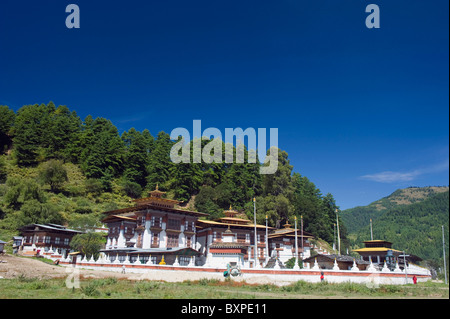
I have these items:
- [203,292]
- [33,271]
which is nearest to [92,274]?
[33,271]

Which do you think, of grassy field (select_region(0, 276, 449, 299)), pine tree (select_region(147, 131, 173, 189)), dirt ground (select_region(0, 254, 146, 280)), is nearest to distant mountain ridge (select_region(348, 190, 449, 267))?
pine tree (select_region(147, 131, 173, 189))

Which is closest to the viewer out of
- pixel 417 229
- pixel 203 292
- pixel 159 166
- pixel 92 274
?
pixel 203 292

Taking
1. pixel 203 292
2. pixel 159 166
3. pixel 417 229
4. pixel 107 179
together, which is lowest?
pixel 203 292

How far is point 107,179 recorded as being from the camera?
79438 mm

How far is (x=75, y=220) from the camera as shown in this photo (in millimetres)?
63344

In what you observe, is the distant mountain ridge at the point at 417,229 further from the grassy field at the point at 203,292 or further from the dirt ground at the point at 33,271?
the dirt ground at the point at 33,271

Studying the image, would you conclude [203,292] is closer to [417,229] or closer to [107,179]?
[107,179]

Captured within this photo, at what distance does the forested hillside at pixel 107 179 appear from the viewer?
223 ft

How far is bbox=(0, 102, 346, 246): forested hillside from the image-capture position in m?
68.0

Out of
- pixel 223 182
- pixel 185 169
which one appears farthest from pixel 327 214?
pixel 185 169

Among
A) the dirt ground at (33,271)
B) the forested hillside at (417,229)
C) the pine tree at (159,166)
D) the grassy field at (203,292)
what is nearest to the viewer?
the grassy field at (203,292)

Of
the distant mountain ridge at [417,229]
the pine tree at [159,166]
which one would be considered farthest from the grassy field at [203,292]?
the distant mountain ridge at [417,229]
